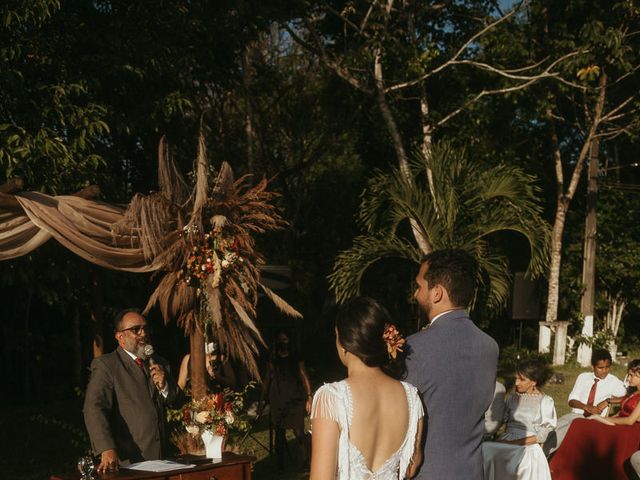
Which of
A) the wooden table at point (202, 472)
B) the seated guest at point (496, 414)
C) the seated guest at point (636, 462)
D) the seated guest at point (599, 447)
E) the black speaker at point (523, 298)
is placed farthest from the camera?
the black speaker at point (523, 298)

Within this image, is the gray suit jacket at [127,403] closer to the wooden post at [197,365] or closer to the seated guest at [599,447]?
the wooden post at [197,365]

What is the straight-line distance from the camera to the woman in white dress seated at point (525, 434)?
7.14m

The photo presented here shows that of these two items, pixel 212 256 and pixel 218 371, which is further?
pixel 218 371

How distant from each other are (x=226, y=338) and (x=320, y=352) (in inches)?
545

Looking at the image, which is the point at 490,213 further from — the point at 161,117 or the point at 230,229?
the point at 230,229

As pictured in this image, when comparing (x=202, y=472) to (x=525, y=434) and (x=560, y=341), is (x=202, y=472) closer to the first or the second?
(x=525, y=434)

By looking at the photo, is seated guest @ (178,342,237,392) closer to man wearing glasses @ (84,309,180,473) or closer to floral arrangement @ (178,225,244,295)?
floral arrangement @ (178,225,244,295)

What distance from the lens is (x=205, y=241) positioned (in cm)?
659

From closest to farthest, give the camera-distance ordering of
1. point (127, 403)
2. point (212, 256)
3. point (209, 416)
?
point (127, 403) < point (209, 416) < point (212, 256)

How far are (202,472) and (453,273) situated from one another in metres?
2.71

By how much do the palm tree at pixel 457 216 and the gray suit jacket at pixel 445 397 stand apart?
9480 mm

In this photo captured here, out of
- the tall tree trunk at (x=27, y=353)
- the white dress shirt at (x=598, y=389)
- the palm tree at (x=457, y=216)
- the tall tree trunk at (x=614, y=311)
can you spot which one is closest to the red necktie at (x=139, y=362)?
the white dress shirt at (x=598, y=389)

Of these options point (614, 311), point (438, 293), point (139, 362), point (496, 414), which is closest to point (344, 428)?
point (438, 293)

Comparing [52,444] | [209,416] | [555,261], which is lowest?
[52,444]
